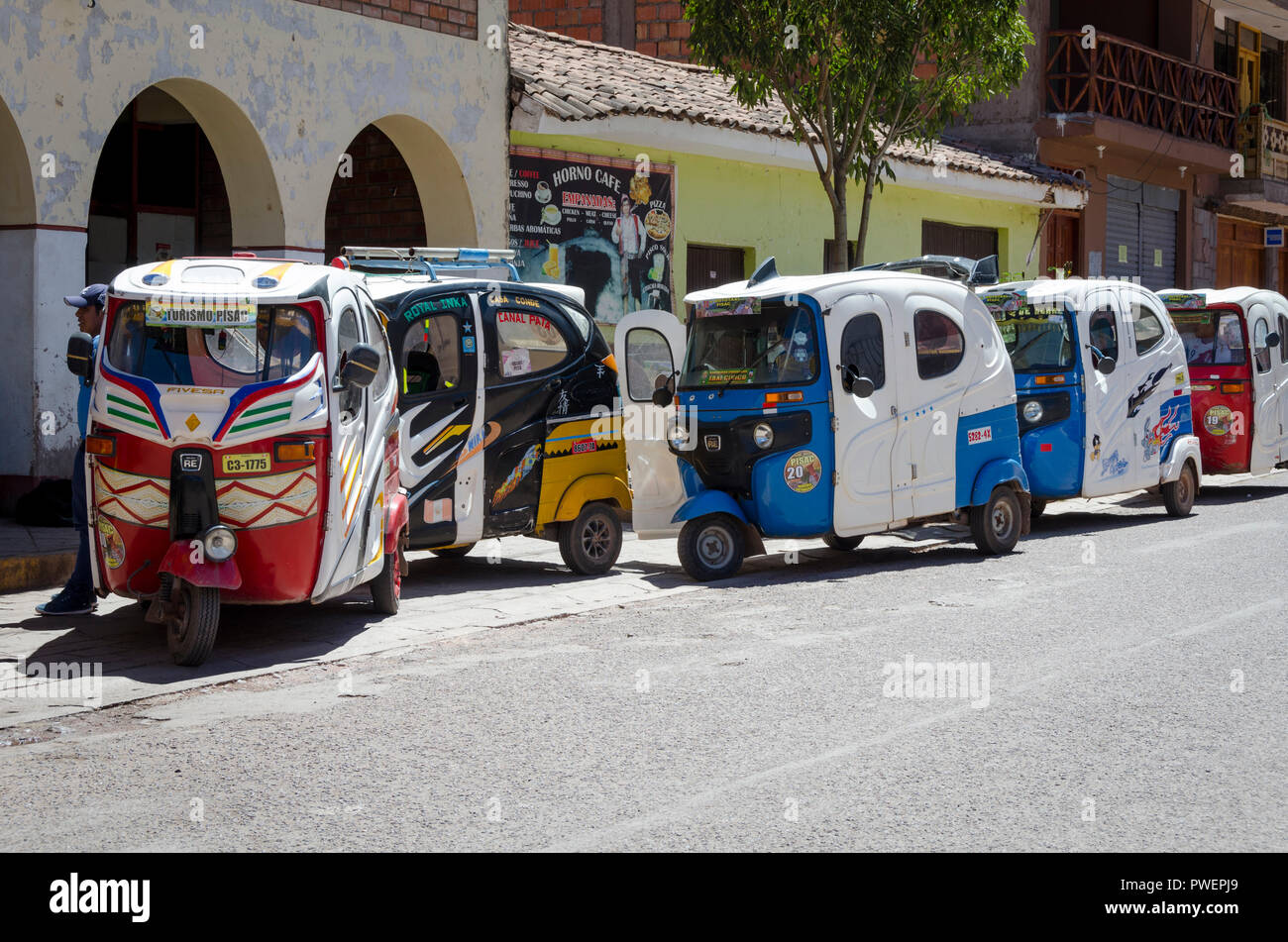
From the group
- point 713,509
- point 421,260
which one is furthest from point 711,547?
point 421,260

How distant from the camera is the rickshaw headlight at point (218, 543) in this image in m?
7.75

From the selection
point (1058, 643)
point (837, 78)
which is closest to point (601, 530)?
point (1058, 643)

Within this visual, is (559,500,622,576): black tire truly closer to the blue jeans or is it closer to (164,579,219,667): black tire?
the blue jeans

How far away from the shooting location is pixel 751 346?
11109 mm

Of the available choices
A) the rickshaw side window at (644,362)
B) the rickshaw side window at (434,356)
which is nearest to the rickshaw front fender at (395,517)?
the rickshaw side window at (434,356)

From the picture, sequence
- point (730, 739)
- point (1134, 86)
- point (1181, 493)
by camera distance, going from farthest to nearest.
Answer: point (1134, 86)
point (1181, 493)
point (730, 739)

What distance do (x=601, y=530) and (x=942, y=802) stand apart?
20.5 ft

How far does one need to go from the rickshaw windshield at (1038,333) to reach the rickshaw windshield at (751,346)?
334 centimetres

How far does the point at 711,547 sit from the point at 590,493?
95cm

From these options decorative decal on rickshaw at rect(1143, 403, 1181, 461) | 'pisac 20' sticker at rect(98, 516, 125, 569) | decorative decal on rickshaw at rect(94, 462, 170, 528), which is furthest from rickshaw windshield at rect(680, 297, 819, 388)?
decorative decal on rickshaw at rect(1143, 403, 1181, 461)

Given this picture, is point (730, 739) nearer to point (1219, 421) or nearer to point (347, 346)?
point (347, 346)

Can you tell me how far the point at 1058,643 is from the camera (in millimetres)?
8086

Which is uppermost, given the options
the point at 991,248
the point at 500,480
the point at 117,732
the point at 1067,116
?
the point at 1067,116
